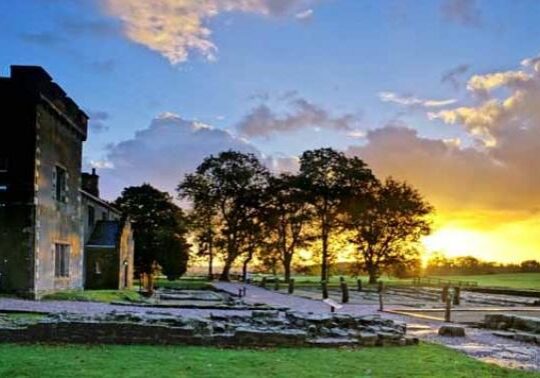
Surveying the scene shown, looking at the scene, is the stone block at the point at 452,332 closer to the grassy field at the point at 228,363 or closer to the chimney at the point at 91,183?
the grassy field at the point at 228,363

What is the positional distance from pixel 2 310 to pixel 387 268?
6576cm

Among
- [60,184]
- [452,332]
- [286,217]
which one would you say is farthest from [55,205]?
[286,217]

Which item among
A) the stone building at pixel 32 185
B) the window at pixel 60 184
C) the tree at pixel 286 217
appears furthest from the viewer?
the tree at pixel 286 217

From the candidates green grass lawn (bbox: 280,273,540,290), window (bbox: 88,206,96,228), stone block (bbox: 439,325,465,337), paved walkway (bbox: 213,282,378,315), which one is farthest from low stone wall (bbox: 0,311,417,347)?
green grass lawn (bbox: 280,273,540,290)

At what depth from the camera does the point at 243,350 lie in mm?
15914

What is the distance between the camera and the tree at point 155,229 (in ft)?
261

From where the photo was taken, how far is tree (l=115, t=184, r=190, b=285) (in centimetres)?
7969

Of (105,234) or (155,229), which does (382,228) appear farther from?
(105,234)

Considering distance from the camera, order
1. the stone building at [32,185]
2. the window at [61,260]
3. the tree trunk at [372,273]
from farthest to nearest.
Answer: the tree trunk at [372,273], the window at [61,260], the stone building at [32,185]

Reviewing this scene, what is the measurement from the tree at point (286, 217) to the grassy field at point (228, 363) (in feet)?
222

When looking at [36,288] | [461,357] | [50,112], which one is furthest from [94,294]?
[461,357]

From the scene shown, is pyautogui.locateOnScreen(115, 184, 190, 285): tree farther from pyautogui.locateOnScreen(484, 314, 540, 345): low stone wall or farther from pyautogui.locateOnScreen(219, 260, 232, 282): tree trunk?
pyautogui.locateOnScreen(484, 314, 540, 345): low stone wall

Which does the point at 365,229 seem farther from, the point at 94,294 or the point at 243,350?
the point at 243,350

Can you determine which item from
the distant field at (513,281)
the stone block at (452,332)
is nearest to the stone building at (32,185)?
the stone block at (452,332)
